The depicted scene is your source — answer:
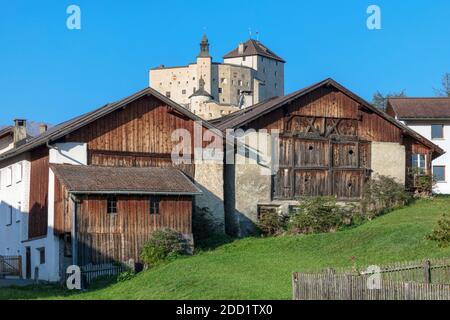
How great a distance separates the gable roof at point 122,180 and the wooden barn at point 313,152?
519 cm

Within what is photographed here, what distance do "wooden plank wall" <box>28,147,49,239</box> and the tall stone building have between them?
105782 mm

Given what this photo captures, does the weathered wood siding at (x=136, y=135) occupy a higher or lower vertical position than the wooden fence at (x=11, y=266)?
higher

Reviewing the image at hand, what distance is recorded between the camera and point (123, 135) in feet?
168

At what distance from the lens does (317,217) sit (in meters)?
52.8

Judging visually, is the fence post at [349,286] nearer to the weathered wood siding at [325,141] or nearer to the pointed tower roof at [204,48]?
the weathered wood siding at [325,141]

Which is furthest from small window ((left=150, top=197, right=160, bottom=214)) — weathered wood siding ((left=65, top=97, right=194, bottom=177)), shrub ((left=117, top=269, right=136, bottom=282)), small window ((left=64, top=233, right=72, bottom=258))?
shrub ((left=117, top=269, right=136, bottom=282))

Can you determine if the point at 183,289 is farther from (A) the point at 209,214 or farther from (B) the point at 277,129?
(B) the point at 277,129

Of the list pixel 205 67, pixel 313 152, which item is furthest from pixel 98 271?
pixel 205 67

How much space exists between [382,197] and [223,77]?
112 metres

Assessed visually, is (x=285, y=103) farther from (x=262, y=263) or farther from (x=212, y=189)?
(x=262, y=263)

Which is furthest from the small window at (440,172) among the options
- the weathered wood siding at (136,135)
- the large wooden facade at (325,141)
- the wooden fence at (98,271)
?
the wooden fence at (98,271)

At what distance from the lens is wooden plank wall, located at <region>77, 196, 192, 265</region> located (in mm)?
45406

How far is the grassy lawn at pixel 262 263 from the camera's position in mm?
33281
